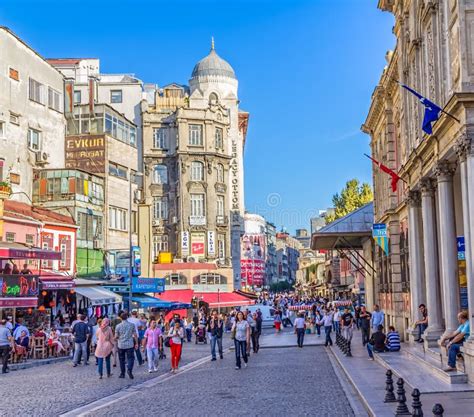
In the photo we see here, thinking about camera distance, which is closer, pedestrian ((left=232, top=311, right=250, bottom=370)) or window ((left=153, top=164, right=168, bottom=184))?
pedestrian ((left=232, top=311, right=250, bottom=370))

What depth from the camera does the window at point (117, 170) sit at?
47.1m

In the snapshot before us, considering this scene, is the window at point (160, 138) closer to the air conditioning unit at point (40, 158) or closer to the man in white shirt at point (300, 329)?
the air conditioning unit at point (40, 158)

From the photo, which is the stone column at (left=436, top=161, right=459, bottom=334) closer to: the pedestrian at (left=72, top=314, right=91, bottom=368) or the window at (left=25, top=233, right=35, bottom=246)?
the pedestrian at (left=72, top=314, right=91, bottom=368)

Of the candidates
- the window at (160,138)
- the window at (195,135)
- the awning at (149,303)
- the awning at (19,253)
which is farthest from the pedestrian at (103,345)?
the window at (160,138)

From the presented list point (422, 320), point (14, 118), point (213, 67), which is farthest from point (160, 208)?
point (422, 320)

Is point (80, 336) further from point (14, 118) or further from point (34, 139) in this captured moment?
point (34, 139)

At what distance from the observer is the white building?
39219 mm

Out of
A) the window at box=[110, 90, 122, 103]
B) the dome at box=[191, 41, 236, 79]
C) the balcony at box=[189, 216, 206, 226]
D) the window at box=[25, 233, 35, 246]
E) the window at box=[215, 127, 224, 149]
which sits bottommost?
the window at box=[25, 233, 35, 246]

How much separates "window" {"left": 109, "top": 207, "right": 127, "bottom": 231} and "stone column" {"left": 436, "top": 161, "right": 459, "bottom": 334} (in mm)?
30043

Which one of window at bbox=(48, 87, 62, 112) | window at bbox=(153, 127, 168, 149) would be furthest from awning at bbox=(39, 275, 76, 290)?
window at bbox=(153, 127, 168, 149)

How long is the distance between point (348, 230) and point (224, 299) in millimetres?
23075

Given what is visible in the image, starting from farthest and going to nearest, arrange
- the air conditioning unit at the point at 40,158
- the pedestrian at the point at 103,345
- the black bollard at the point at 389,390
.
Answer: the air conditioning unit at the point at 40,158, the pedestrian at the point at 103,345, the black bollard at the point at 389,390

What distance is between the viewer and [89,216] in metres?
42.8

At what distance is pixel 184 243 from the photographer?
65.6 meters
